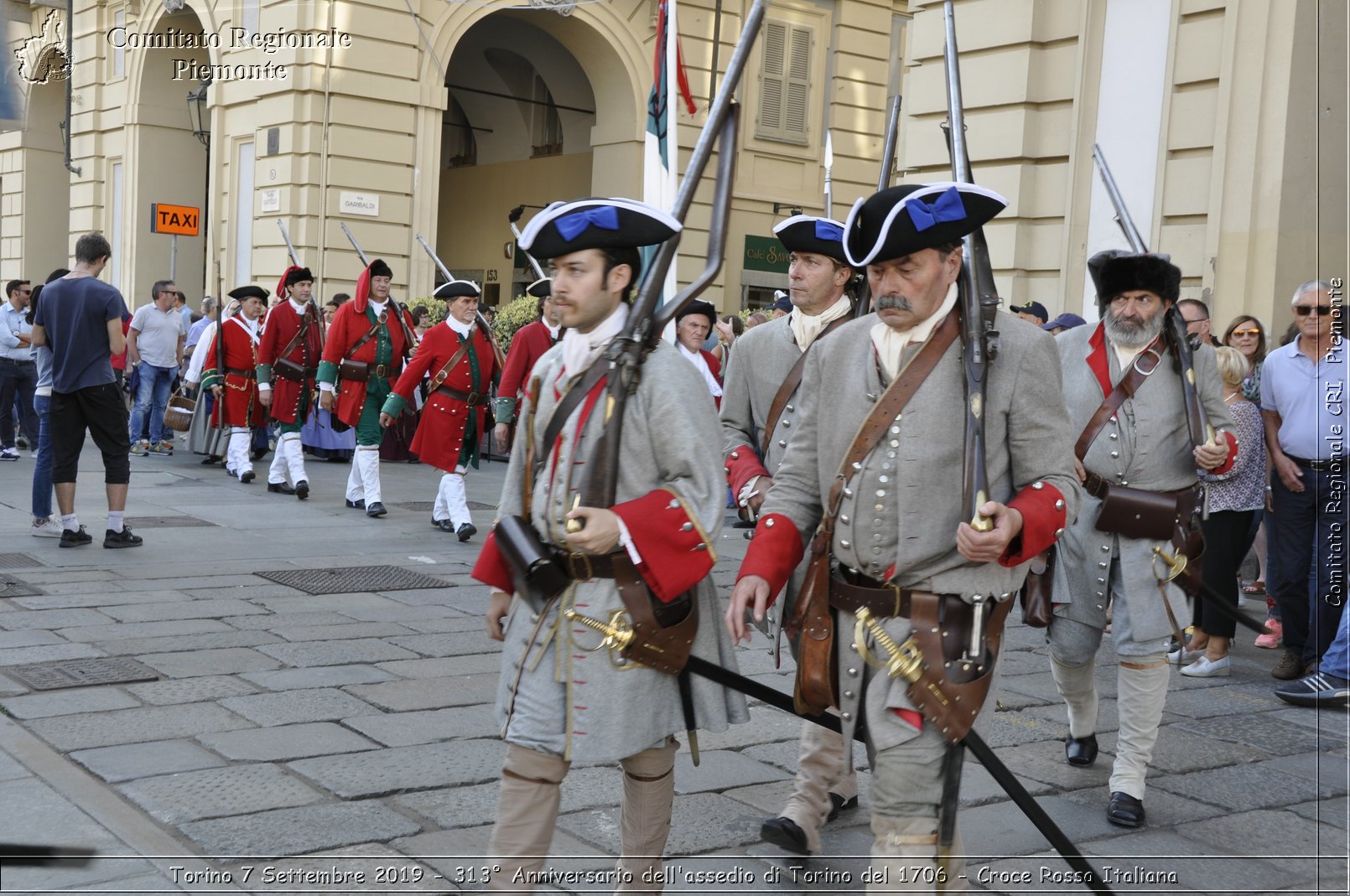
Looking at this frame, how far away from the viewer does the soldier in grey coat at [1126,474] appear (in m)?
4.80

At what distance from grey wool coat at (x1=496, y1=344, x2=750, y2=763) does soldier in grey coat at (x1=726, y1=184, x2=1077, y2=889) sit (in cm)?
23

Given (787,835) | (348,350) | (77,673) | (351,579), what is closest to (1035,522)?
(787,835)

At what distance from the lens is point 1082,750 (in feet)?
17.0

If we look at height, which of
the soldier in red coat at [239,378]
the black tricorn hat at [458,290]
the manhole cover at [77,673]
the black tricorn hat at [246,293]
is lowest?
the manhole cover at [77,673]

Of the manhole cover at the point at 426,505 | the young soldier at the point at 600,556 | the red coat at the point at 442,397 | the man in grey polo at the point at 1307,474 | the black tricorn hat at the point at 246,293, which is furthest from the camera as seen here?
the black tricorn hat at the point at 246,293

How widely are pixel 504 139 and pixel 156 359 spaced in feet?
39.4

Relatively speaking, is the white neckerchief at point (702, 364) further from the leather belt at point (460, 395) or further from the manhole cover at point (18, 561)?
the manhole cover at point (18, 561)

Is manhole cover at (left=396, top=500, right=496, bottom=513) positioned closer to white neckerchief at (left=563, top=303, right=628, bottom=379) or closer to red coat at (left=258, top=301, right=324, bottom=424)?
red coat at (left=258, top=301, right=324, bottom=424)

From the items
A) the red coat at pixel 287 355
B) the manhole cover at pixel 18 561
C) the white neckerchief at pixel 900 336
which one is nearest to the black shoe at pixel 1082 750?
the white neckerchief at pixel 900 336

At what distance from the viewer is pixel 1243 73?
9977 millimetres

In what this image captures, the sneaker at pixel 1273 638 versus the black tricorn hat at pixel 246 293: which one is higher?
the black tricorn hat at pixel 246 293

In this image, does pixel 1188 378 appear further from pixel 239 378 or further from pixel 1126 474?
pixel 239 378

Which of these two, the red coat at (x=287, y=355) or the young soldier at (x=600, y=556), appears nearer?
the young soldier at (x=600, y=556)

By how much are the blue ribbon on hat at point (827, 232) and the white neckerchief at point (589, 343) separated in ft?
5.08
